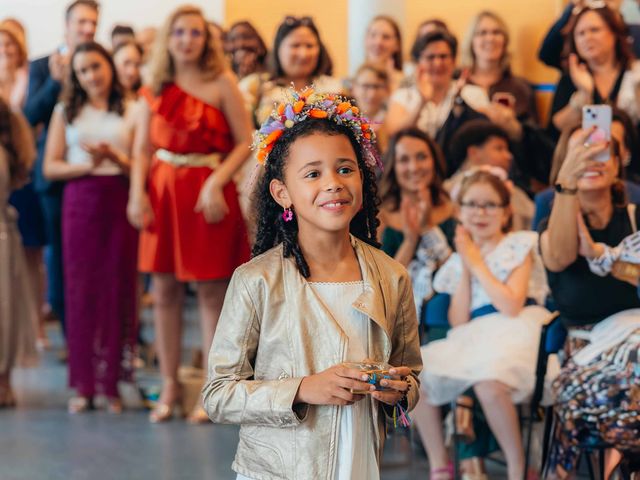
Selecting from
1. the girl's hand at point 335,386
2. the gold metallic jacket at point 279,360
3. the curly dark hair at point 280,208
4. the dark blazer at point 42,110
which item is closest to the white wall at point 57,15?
the dark blazer at point 42,110

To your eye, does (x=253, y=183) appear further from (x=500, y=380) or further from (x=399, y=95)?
(x=399, y=95)

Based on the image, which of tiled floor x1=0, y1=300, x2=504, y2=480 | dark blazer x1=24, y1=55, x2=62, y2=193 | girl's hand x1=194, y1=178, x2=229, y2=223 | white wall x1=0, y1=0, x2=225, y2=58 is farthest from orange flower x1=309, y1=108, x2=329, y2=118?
white wall x1=0, y1=0, x2=225, y2=58

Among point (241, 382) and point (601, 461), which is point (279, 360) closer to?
point (241, 382)

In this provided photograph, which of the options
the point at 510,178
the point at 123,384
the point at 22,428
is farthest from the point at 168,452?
the point at 510,178

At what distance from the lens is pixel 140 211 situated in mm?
5539

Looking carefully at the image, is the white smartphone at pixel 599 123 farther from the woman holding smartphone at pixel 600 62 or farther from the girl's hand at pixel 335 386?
the girl's hand at pixel 335 386

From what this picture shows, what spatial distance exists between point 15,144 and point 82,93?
15.7 inches

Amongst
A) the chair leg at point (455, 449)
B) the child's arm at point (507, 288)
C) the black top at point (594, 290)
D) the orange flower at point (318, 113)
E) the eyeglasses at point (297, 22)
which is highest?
the eyeglasses at point (297, 22)

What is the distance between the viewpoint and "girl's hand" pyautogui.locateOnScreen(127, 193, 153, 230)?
5539 millimetres

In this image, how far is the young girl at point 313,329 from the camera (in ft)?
8.58

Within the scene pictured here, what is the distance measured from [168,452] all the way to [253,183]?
2.44 m

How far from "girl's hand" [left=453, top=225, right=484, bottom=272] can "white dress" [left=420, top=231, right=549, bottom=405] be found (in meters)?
0.05

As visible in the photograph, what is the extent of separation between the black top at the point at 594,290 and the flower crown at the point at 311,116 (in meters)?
1.37

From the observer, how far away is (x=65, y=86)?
19.6 ft
